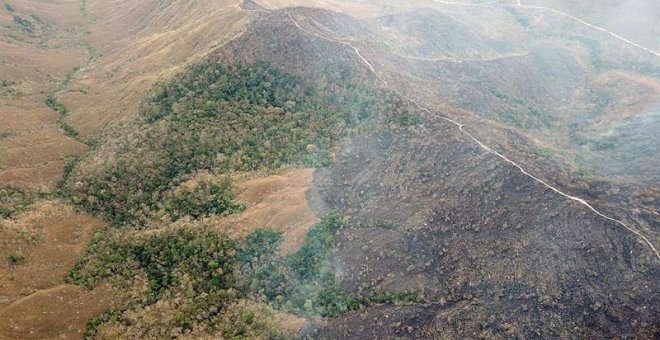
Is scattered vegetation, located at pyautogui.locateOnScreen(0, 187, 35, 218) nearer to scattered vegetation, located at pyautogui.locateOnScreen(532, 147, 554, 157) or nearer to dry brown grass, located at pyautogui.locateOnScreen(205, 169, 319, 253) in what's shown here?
dry brown grass, located at pyautogui.locateOnScreen(205, 169, 319, 253)

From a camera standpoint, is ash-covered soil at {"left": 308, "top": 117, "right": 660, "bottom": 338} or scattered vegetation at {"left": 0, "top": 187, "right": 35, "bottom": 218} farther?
scattered vegetation at {"left": 0, "top": 187, "right": 35, "bottom": 218}

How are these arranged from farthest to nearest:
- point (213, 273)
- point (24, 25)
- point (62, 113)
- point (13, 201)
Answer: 1. point (24, 25)
2. point (62, 113)
3. point (13, 201)
4. point (213, 273)

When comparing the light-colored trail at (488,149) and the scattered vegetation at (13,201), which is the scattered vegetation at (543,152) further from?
the scattered vegetation at (13,201)

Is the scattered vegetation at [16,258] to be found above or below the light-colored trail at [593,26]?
below

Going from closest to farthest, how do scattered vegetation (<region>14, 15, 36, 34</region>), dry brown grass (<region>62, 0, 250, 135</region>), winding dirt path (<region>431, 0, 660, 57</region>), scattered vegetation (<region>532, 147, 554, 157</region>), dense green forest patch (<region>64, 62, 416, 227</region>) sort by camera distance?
1. scattered vegetation (<region>532, 147, 554, 157</region>)
2. dense green forest patch (<region>64, 62, 416, 227</region>)
3. dry brown grass (<region>62, 0, 250, 135</region>)
4. scattered vegetation (<region>14, 15, 36, 34</region>)
5. winding dirt path (<region>431, 0, 660, 57</region>)

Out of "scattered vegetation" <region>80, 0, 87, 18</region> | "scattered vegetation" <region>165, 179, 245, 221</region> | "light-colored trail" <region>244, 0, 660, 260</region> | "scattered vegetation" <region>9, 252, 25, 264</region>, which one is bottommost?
"scattered vegetation" <region>9, 252, 25, 264</region>

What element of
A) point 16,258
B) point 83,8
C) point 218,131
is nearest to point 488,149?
point 218,131

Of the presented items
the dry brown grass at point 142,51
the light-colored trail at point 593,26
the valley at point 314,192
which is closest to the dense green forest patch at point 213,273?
the valley at point 314,192

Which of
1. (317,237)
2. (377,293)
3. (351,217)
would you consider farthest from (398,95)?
(377,293)

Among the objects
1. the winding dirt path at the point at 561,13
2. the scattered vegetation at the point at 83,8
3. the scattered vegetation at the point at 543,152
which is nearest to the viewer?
the scattered vegetation at the point at 543,152

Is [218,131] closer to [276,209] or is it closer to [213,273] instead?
[276,209]

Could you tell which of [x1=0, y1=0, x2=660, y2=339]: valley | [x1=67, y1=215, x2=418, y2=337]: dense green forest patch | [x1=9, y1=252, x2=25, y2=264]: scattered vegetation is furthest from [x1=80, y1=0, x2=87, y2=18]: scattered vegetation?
[x1=9, y1=252, x2=25, y2=264]: scattered vegetation
